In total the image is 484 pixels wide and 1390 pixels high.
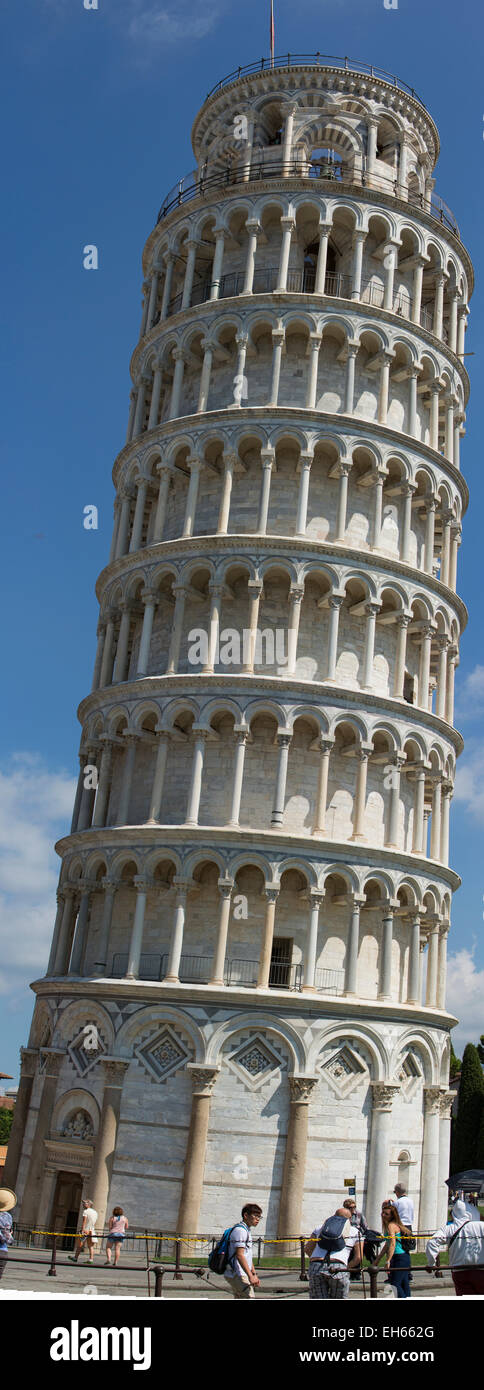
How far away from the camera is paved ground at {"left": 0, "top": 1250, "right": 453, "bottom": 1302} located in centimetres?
2006

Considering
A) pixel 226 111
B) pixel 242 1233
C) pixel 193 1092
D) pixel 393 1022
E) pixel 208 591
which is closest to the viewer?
pixel 242 1233

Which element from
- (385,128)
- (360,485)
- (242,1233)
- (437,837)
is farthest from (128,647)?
(242,1233)

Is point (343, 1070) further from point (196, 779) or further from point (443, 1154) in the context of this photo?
point (196, 779)

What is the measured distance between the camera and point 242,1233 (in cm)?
1194

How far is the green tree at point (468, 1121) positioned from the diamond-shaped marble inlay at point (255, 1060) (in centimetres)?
3820

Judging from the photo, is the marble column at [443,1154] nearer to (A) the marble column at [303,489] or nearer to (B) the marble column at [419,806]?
(B) the marble column at [419,806]

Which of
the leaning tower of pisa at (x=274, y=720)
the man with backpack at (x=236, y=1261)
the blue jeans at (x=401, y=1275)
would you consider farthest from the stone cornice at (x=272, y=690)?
the man with backpack at (x=236, y=1261)

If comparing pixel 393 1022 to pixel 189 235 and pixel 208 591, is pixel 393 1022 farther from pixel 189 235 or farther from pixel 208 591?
pixel 189 235

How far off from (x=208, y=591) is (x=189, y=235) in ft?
42.7

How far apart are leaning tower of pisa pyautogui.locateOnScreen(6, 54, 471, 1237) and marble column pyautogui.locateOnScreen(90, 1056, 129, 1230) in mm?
69

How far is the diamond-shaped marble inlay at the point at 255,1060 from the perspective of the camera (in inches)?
1110
